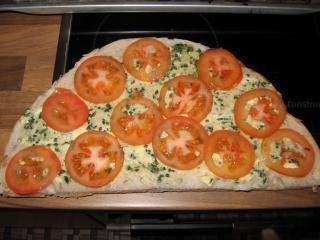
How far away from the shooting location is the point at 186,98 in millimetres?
2861

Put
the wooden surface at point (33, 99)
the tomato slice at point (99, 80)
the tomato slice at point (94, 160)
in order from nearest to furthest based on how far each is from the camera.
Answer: the tomato slice at point (94, 160) → the wooden surface at point (33, 99) → the tomato slice at point (99, 80)

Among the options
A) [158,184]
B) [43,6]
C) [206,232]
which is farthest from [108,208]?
[43,6]

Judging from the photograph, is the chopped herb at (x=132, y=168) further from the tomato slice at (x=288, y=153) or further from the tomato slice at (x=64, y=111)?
the tomato slice at (x=288, y=153)

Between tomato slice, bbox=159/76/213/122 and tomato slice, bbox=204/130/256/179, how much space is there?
0.78ft

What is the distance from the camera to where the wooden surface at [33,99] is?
2783 millimetres

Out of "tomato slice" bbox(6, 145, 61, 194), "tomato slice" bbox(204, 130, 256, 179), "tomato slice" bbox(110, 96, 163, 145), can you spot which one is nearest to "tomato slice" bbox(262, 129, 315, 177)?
"tomato slice" bbox(204, 130, 256, 179)

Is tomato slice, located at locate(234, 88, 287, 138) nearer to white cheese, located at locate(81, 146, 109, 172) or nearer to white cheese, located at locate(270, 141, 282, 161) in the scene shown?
white cheese, located at locate(270, 141, 282, 161)

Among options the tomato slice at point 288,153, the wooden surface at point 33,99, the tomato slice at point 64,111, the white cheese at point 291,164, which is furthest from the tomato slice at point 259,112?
the tomato slice at point 64,111

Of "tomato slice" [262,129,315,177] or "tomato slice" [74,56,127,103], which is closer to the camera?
"tomato slice" [262,129,315,177]

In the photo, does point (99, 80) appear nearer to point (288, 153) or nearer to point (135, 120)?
point (135, 120)

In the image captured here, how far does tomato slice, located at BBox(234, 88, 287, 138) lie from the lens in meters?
2.81

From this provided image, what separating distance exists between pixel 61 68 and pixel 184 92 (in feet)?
3.75

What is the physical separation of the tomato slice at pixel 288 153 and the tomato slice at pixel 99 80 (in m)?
1.25

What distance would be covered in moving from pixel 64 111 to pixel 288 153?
1.76 meters
